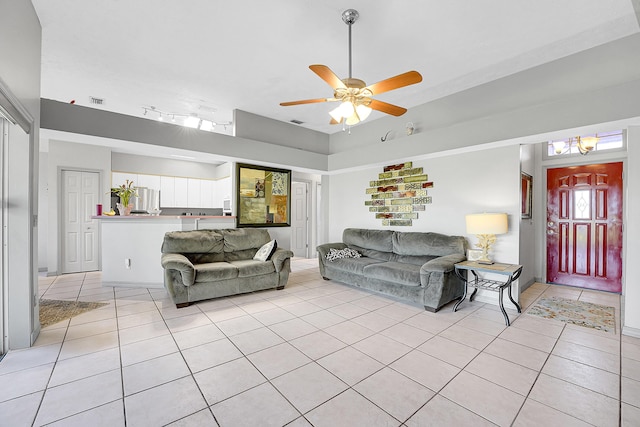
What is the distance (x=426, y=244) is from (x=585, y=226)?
8.71 feet

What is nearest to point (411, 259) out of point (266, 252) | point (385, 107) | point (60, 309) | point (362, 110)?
point (266, 252)

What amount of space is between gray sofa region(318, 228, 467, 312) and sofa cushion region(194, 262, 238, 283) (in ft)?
5.31

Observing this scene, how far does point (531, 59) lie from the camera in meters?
3.09

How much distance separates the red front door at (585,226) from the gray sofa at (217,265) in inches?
175

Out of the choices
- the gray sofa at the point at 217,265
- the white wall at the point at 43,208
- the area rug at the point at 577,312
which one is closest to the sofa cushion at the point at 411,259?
the area rug at the point at 577,312

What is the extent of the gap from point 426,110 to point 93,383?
4800 millimetres

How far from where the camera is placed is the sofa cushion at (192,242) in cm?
394

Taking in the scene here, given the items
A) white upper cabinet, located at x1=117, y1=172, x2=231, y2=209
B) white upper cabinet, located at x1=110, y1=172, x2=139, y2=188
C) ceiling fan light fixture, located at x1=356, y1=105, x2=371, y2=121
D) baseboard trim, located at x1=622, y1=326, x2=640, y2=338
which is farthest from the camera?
white upper cabinet, located at x1=117, y1=172, x2=231, y2=209

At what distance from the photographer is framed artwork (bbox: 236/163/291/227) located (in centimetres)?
495

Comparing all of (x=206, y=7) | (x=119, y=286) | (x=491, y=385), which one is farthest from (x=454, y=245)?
(x=119, y=286)

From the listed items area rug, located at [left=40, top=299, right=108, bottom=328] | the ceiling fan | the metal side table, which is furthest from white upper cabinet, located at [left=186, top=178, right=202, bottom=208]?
the metal side table

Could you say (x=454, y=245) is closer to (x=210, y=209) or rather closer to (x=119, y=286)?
(x=119, y=286)

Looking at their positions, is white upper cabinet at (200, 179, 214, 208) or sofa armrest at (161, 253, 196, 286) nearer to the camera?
sofa armrest at (161, 253, 196, 286)

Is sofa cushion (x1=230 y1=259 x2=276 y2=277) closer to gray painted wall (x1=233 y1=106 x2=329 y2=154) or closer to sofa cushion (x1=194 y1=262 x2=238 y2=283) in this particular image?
sofa cushion (x1=194 y1=262 x2=238 y2=283)
